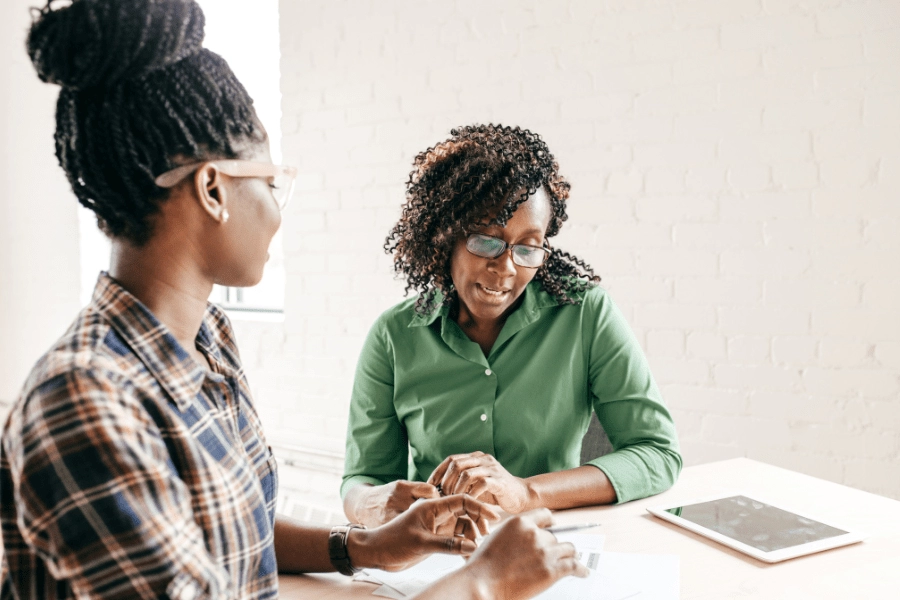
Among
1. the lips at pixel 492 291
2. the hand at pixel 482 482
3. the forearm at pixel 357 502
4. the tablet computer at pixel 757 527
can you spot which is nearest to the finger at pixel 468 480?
the hand at pixel 482 482

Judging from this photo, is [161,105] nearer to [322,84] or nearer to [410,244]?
[410,244]

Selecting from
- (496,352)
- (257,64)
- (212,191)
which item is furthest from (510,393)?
(257,64)

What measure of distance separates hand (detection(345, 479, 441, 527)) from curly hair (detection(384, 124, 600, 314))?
48 cm

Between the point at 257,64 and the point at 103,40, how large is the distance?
295 centimetres

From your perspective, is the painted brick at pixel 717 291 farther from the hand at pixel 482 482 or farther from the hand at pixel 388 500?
the hand at pixel 388 500

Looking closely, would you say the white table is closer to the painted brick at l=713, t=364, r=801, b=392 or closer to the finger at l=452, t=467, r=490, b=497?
the finger at l=452, t=467, r=490, b=497

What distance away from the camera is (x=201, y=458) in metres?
0.83

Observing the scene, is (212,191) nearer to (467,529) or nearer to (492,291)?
(467,529)

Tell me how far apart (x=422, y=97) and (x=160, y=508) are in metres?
2.36

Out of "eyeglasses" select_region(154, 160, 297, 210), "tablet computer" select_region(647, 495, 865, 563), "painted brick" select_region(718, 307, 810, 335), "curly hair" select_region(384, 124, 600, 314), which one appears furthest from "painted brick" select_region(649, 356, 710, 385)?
"eyeglasses" select_region(154, 160, 297, 210)

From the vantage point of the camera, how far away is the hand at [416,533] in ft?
3.71

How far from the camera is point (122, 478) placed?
724 mm

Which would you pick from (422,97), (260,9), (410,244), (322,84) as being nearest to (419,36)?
(422,97)

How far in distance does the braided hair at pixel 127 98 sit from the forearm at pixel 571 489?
0.88 metres
